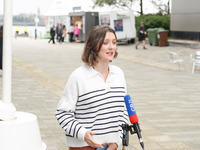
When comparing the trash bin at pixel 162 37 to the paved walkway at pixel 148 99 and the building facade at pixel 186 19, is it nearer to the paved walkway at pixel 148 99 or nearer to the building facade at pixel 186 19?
the building facade at pixel 186 19

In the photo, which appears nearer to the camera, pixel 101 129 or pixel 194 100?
pixel 101 129

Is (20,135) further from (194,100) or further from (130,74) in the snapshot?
(130,74)

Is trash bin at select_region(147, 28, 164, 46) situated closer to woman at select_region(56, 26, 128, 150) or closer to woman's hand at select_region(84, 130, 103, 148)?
woman at select_region(56, 26, 128, 150)

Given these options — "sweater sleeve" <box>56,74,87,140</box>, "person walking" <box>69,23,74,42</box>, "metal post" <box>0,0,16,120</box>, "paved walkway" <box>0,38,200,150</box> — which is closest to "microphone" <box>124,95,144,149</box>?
"sweater sleeve" <box>56,74,87,140</box>

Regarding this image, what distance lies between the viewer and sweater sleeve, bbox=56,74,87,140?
290cm

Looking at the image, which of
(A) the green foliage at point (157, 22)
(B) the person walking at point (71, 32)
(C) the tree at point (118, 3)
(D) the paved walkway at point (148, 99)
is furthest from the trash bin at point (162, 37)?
(C) the tree at point (118, 3)

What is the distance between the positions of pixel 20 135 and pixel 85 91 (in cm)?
92

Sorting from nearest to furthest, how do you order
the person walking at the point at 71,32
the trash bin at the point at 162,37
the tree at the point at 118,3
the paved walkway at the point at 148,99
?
the paved walkway at the point at 148,99
the trash bin at the point at 162,37
the person walking at the point at 71,32
the tree at the point at 118,3

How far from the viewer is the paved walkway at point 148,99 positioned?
657cm

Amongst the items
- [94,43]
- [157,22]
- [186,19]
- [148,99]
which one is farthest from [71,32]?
[94,43]

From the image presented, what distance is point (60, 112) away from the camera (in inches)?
117

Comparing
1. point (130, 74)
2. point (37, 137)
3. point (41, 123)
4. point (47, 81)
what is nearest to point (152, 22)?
point (130, 74)

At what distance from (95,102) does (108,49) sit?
0.34m

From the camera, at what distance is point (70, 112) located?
9.68 feet
